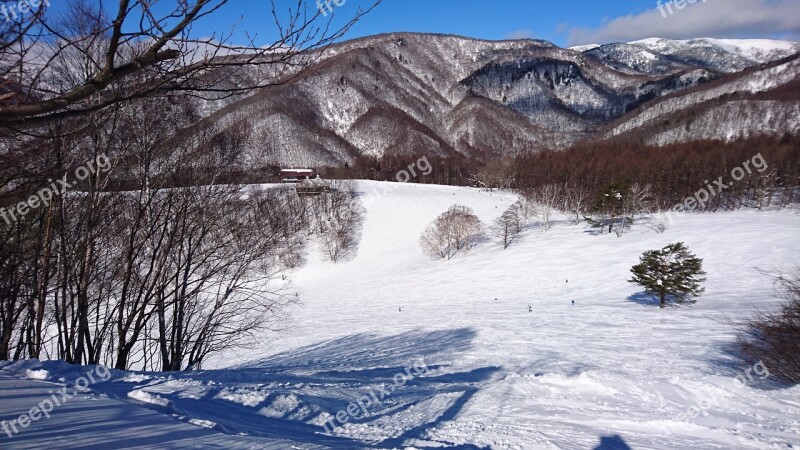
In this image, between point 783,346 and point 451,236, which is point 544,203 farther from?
point 783,346

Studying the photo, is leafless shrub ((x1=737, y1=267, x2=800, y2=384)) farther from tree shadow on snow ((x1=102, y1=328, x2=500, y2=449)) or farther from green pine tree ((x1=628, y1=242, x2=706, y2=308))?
green pine tree ((x1=628, y1=242, x2=706, y2=308))

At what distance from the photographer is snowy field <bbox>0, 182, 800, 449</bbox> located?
4.23 metres

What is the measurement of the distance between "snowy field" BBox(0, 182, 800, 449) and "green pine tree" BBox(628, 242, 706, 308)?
959 millimetres

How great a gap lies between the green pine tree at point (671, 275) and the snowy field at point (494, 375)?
3.15ft

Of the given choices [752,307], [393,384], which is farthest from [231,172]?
[752,307]

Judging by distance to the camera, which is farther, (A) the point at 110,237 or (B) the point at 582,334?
(B) the point at 582,334

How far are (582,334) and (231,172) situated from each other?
15196 millimetres

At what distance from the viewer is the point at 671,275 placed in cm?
2119

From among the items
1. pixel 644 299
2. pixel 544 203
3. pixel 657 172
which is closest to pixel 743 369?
pixel 644 299

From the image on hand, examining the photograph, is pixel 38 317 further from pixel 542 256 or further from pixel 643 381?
pixel 542 256

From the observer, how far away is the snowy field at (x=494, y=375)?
423 cm

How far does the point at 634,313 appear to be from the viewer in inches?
800

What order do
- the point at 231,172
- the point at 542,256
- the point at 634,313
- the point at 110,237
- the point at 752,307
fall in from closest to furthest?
the point at 110,237
the point at 231,172
the point at 752,307
the point at 634,313
the point at 542,256

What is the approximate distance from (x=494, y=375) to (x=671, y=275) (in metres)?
17.0
